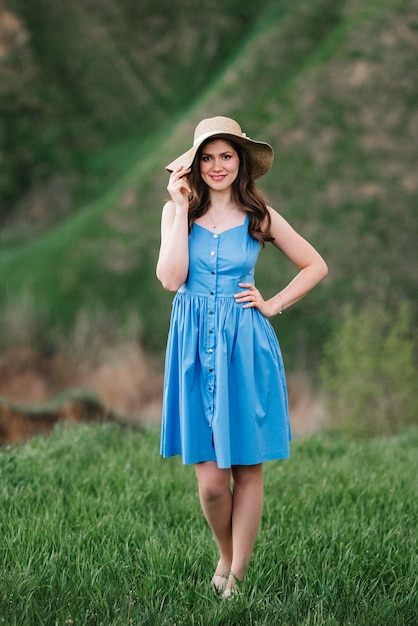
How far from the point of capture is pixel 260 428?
11.8ft

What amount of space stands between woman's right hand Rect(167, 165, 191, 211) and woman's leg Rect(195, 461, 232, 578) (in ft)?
3.75

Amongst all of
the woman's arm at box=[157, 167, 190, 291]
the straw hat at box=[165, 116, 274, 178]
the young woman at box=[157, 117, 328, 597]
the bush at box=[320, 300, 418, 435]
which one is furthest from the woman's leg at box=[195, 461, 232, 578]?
the bush at box=[320, 300, 418, 435]

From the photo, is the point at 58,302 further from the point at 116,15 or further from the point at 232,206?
the point at 232,206

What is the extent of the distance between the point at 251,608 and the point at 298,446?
3.38m

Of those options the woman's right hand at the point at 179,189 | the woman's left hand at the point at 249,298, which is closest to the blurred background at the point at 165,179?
the woman's left hand at the point at 249,298

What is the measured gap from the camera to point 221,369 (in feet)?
11.7

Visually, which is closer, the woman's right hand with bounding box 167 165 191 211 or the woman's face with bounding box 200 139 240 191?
the woman's right hand with bounding box 167 165 191 211

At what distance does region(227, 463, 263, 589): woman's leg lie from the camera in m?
3.69

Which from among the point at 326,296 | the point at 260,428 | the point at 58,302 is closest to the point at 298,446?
the point at 260,428

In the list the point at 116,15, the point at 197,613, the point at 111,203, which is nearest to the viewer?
the point at 197,613

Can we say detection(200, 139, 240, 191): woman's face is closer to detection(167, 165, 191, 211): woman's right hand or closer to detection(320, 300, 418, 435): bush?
detection(167, 165, 191, 211): woman's right hand

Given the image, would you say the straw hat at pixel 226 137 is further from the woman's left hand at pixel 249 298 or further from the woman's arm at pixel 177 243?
the woman's left hand at pixel 249 298

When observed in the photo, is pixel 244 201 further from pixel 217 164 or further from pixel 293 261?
pixel 293 261

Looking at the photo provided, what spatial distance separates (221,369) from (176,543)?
105 cm
